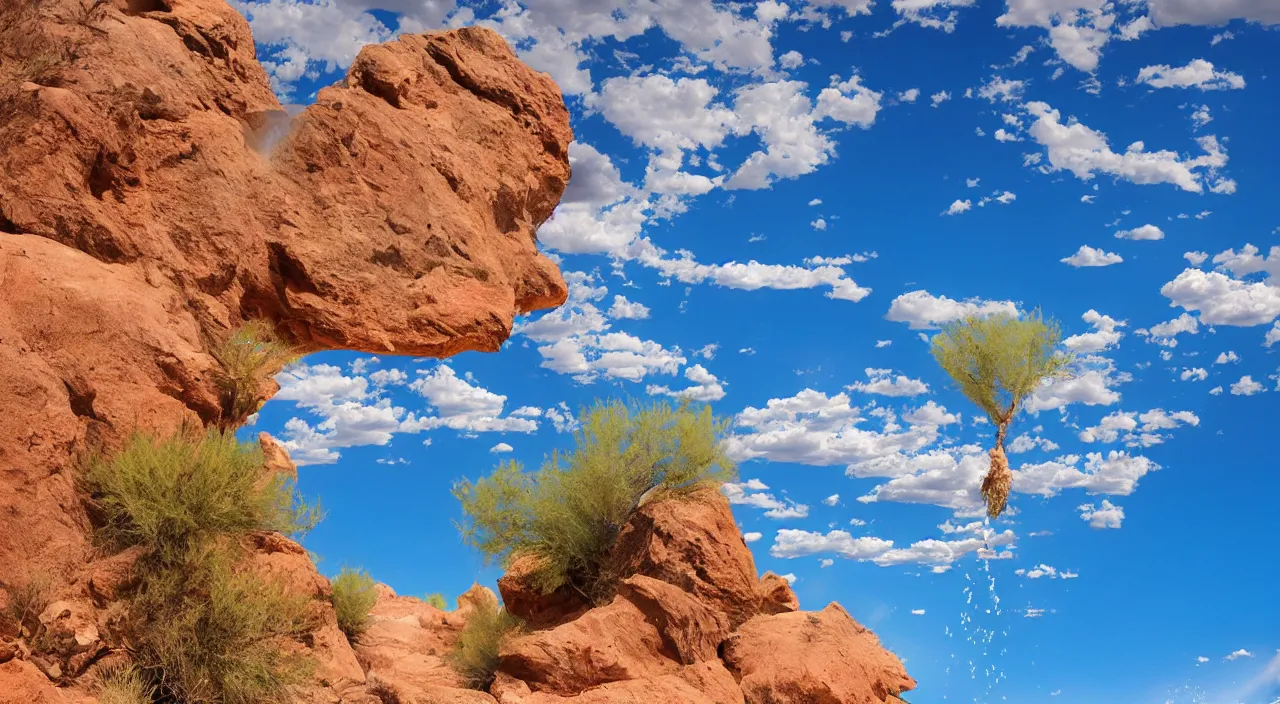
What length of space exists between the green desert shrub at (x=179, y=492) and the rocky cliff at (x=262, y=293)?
10.3 inches

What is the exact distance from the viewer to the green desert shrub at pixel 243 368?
1390cm

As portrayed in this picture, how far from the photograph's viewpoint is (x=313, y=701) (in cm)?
1230

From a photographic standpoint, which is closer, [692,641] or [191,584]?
[191,584]

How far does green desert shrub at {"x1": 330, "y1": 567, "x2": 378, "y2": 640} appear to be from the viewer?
17.5 m

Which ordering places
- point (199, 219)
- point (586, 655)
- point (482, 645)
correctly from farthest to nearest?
1. point (482, 645)
2. point (199, 219)
3. point (586, 655)

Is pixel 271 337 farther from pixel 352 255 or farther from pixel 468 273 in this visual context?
pixel 468 273

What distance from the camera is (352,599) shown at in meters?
17.7

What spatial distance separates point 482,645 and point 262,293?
5.84m

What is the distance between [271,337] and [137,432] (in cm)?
297

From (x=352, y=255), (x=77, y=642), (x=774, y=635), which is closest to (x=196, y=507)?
(x=77, y=642)

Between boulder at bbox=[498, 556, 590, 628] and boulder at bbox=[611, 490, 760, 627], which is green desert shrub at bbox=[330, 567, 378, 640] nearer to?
boulder at bbox=[498, 556, 590, 628]

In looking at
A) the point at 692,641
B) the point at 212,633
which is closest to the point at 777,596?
the point at 692,641

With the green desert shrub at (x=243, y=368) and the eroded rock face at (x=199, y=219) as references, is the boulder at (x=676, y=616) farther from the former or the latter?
the green desert shrub at (x=243, y=368)

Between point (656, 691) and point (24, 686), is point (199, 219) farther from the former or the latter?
point (656, 691)
